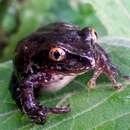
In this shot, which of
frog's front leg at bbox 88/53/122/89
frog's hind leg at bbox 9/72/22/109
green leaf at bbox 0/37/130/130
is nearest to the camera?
green leaf at bbox 0/37/130/130

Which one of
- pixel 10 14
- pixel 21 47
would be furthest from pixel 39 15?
pixel 21 47

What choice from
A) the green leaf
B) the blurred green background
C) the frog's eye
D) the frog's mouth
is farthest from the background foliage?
the blurred green background

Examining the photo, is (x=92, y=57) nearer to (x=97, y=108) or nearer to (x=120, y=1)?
(x=97, y=108)

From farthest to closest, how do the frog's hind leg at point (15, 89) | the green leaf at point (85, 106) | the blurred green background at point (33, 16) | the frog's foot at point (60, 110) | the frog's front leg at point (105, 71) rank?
the blurred green background at point (33, 16)
the frog's hind leg at point (15, 89)
the frog's front leg at point (105, 71)
the frog's foot at point (60, 110)
the green leaf at point (85, 106)

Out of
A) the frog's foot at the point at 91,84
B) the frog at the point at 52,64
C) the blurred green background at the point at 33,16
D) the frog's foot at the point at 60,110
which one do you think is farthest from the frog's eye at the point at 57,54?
the blurred green background at the point at 33,16

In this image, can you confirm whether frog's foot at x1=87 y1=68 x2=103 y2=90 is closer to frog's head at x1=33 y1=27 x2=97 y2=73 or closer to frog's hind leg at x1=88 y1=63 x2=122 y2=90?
frog's hind leg at x1=88 y1=63 x2=122 y2=90

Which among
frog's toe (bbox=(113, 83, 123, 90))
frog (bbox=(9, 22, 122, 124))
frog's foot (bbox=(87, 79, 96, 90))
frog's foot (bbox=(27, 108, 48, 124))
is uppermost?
frog (bbox=(9, 22, 122, 124))

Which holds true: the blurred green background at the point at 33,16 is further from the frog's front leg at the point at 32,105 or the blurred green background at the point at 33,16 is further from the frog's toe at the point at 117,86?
the frog's toe at the point at 117,86
